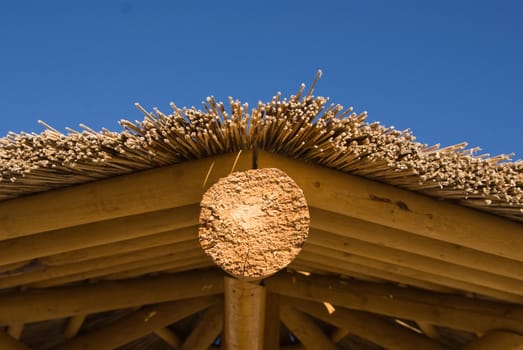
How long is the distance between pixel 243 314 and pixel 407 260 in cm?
113

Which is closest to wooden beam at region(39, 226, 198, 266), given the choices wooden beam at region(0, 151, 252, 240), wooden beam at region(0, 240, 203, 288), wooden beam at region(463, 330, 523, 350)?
wooden beam at region(0, 240, 203, 288)

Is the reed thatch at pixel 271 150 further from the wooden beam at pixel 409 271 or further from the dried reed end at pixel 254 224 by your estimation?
the wooden beam at pixel 409 271

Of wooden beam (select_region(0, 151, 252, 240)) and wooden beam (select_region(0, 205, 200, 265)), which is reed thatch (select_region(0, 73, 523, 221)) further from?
wooden beam (select_region(0, 205, 200, 265))

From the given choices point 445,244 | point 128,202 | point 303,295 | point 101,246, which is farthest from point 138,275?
point 445,244

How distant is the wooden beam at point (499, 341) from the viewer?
3.99 meters

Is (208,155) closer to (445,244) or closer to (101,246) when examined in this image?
(101,246)

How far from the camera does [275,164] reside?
2939 millimetres

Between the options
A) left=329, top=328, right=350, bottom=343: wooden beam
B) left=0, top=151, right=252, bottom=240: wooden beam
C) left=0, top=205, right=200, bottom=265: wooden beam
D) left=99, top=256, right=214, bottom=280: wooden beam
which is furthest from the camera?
left=329, top=328, right=350, bottom=343: wooden beam

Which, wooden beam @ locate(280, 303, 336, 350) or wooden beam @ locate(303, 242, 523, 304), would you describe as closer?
wooden beam @ locate(303, 242, 523, 304)

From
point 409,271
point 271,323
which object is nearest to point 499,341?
point 409,271

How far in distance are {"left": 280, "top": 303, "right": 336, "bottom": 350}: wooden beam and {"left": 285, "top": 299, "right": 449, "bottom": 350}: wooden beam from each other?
30 centimetres

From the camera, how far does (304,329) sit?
5.43 meters

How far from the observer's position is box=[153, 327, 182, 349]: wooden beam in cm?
621

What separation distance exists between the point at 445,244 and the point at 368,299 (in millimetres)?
1026
